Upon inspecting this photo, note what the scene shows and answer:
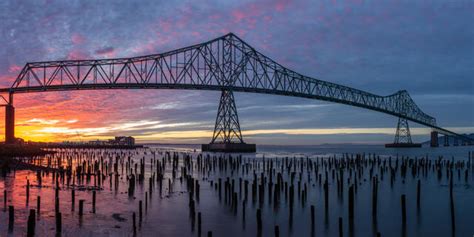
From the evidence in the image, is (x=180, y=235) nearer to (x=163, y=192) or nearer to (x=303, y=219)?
(x=303, y=219)

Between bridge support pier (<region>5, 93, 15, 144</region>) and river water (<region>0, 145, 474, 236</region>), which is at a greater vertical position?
bridge support pier (<region>5, 93, 15, 144</region>)

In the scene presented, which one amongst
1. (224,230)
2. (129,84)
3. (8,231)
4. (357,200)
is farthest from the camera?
(129,84)

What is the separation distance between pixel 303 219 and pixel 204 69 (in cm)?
6311

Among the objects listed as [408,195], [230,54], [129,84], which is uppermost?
[230,54]

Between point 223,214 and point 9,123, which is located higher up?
point 9,123

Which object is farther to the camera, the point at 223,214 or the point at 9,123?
the point at 9,123

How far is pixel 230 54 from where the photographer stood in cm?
8488

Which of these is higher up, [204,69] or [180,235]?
[204,69]

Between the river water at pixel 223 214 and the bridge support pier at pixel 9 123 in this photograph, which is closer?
Result: the river water at pixel 223 214

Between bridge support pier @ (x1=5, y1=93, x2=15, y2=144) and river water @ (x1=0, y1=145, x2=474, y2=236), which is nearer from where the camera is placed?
river water @ (x1=0, y1=145, x2=474, y2=236)

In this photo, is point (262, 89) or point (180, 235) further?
point (262, 89)

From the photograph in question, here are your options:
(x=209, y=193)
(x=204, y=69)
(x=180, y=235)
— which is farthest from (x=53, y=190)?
(x=204, y=69)

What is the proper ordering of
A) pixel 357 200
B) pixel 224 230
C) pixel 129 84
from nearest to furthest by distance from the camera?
pixel 224 230, pixel 357 200, pixel 129 84

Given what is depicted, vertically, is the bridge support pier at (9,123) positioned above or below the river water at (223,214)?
above
